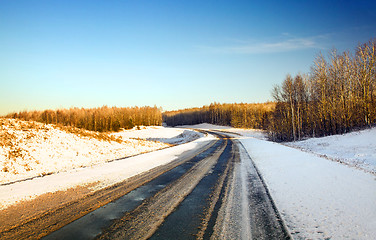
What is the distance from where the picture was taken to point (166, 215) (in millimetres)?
3850

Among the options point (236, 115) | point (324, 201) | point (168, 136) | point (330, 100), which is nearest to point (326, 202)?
point (324, 201)

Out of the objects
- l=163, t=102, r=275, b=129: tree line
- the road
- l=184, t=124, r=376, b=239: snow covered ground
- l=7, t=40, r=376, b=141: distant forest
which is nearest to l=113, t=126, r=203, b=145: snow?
l=7, t=40, r=376, b=141: distant forest

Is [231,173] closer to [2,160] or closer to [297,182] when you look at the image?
[297,182]

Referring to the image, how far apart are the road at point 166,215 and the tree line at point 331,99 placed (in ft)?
82.5

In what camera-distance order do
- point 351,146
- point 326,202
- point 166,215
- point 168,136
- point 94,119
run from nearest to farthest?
point 166,215 < point 326,202 < point 351,146 < point 168,136 < point 94,119

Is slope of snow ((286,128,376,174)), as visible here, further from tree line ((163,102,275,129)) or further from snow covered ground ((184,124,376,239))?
tree line ((163,102,275,129))

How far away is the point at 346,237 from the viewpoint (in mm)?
2963

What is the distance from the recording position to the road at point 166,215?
3158 millimetres

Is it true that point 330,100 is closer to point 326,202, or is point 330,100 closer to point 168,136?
point 326,202

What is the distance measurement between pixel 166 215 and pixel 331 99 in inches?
1237

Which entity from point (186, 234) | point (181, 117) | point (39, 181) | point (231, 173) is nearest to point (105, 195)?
point (186, 234)

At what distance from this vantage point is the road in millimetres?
3158

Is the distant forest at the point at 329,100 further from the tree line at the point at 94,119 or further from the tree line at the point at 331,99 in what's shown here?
the tree line at the point at 94,119

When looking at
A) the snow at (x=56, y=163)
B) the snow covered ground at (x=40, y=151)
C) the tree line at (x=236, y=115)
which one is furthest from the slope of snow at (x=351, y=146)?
the tree line at (x=236, y=115)
